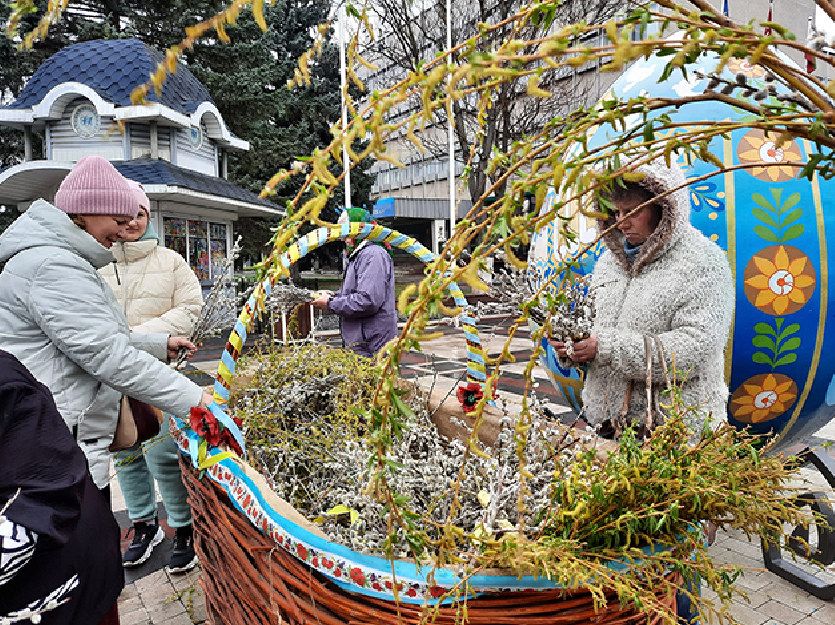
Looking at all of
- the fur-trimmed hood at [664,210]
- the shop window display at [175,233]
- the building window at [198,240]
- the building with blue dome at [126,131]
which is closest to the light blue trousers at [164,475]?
the fur-trimmed hood at [664,210]

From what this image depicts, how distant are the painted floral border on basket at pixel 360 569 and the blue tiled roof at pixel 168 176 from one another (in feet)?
28.0

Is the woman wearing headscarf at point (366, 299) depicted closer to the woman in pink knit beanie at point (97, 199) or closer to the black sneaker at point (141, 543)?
the woman in pink knit beanie at point (97, 199)

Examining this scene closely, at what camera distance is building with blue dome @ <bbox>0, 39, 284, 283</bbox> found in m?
9.35

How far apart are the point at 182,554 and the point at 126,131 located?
8405 millimetres

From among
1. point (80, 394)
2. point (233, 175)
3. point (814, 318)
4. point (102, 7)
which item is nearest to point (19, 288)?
point (80, 394)

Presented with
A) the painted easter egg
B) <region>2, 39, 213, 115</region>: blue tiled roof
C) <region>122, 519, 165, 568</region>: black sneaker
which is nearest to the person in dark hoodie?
<region>122, 519, 165, 568</region>: black sneaker

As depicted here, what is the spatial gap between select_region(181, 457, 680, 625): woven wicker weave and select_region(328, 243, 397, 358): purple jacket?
5.86ft

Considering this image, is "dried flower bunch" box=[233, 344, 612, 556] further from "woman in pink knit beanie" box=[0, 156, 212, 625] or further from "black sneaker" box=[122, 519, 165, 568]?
"black sneaker" box=[122, 519, 165, 568]

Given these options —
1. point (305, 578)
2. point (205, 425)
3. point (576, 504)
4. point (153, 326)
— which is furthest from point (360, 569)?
point (153, 326)

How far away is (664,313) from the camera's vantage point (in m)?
1.87

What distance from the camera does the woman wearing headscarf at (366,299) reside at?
3.34 meters

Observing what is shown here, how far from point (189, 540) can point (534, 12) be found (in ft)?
9.82

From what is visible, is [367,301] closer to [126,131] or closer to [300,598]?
[300,598]

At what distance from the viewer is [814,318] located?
6.98 feet
